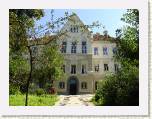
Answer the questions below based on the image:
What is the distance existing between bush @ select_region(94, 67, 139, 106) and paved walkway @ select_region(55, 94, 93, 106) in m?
0.10

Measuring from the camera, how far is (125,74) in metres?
7.92

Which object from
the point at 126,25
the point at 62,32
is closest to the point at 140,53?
the point at 126,25

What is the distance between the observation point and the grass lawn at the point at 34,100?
763 centimetres

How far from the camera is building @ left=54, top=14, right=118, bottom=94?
7848 millimetres

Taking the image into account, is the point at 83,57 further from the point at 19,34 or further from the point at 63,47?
the point at 19,34

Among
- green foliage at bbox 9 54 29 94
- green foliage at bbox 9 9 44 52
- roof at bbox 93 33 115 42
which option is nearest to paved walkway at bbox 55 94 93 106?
green foliage at bbox 9 54 29 94

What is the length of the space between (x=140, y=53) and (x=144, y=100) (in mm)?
552

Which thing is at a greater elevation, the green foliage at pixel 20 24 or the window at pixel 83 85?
the green foliage at pixel 20 24

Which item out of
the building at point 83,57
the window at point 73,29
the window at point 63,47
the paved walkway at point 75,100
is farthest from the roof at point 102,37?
the paved walkway at point 75,100

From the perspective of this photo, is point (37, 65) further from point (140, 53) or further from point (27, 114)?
point (140, 53)

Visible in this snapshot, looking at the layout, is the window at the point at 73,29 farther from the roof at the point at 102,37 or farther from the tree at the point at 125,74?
the tree at the point at 125,74

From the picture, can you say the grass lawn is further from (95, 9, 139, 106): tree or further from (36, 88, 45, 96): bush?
(95, 9, 139, 106): tree

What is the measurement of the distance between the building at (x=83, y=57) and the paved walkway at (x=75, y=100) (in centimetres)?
10

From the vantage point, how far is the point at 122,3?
7723mm
